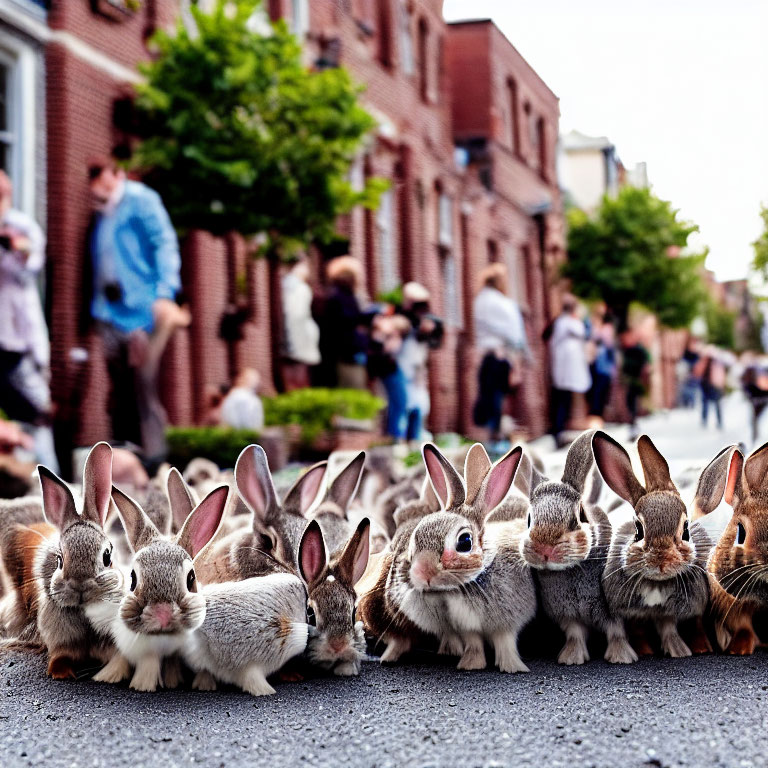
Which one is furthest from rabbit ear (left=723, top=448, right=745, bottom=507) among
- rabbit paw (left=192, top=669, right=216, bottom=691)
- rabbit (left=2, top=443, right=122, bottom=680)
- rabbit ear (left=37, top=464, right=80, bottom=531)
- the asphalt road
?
rabbit ear (left=37, top=464, right=80, bottom=531)

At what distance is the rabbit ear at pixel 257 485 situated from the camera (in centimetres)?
273

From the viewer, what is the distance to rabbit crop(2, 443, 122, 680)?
8.13 ft

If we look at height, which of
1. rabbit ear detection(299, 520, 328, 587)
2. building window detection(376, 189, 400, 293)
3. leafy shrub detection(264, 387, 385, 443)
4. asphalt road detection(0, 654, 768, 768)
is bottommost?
asphalt road detection(0, 654, 768, 768)

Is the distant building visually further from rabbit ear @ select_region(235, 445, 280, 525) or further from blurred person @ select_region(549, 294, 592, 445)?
rabbit ear @ select_region(235, 445, 280, 525)

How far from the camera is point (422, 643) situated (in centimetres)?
287

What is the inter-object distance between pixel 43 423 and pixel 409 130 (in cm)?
692

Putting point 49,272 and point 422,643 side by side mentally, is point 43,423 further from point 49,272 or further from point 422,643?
point 422,643

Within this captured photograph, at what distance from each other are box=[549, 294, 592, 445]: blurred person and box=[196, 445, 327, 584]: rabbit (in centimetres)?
816

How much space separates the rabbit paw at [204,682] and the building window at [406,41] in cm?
1076

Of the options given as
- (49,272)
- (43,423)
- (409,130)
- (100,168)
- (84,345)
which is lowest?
(43,423)

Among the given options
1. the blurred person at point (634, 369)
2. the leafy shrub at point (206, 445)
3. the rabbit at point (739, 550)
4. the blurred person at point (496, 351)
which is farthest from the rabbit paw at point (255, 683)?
the blurred person at point (634, 369)

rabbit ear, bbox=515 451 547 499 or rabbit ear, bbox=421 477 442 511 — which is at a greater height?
rabbit ear, bbox=515 451 547 499

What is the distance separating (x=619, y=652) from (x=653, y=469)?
0.50m

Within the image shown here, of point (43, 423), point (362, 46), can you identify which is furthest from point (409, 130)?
point (43, 423)
